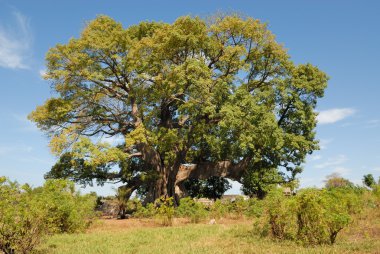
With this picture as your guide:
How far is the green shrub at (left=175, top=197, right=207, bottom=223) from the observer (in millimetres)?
17406

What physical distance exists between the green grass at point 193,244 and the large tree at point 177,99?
10.3 metres

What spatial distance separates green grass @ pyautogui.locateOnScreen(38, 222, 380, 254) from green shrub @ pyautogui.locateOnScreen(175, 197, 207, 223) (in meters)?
4.27

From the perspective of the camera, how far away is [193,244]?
10.1 m

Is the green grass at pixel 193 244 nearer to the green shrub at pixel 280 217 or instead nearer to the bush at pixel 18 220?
the green shrub at pixel 280 217

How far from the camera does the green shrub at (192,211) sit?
17.4 m

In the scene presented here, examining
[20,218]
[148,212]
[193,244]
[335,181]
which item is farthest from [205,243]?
[335,181]

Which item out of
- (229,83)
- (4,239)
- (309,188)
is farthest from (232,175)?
(4,239)

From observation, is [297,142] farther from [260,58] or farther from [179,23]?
[179,23]

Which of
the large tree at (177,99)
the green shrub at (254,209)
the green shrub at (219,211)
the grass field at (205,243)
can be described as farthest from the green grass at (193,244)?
the large tree at (177,99)

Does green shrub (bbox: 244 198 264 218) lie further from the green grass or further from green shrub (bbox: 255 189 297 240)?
green shrub (bbox: 255 189 297 240)

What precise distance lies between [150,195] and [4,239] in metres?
18.8

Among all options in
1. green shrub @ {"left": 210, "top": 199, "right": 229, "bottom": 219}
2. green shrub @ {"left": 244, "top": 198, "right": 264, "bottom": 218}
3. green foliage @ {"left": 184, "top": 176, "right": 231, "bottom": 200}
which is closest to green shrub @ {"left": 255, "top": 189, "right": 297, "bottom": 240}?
green shrub @ {"left": 244, "top": 198, "right": 264, "bottom": 218}

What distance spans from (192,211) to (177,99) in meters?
8.62

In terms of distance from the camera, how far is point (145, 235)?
12.5m
